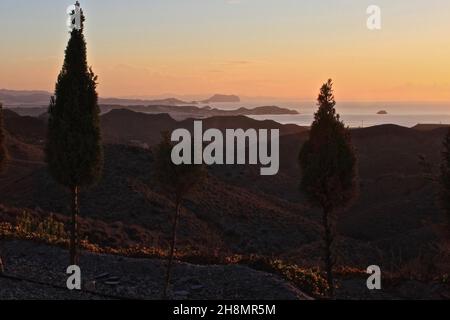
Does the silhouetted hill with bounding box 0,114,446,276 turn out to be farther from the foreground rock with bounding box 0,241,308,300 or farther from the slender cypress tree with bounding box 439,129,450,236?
the foreground rock with bounding box 0,241,308,300

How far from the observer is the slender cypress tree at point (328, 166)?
17.9m

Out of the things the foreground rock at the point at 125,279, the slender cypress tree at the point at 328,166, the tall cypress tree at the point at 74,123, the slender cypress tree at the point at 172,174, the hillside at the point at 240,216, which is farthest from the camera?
the hillside at the point at 240,216

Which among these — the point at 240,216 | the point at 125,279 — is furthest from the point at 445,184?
the point at 240,216

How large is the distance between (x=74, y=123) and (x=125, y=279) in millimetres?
6056

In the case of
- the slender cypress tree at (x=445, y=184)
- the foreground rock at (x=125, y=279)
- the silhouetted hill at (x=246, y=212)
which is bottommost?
the silhouetted hill at (x=246, y=212)

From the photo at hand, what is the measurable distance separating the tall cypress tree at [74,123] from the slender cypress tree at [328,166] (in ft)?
23.5

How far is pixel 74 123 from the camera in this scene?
16.3 metres

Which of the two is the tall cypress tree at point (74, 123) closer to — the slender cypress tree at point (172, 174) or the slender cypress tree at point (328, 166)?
the slender cypress tree at point (172, 174)

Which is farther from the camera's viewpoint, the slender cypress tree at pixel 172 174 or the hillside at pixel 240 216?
the hillside at pixel 240 216

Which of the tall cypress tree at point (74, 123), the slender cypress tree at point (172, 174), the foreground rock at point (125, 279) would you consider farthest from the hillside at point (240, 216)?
the tall cypress tree at point (74, 123)

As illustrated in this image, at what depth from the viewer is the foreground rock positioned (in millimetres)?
15945

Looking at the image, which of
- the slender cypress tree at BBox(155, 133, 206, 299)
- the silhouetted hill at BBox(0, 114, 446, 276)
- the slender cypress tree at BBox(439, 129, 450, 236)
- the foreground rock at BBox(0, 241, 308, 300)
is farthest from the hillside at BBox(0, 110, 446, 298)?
the slender cypress tree at BBox(155, 133, 206, 299)

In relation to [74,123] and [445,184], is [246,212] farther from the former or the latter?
[74,123]

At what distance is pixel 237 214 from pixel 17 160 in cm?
4038
